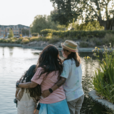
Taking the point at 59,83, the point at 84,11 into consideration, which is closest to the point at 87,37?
the point at 84,11

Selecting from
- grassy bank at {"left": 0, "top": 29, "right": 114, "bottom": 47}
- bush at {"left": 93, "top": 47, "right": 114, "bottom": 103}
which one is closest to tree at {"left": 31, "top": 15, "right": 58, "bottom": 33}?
grassy bank at {"left": 0, "top": 29, "right": 114, "bottom": 47}

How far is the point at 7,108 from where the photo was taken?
467cm

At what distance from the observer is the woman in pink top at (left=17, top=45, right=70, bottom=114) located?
6.97 ft

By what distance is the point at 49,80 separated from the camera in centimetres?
220

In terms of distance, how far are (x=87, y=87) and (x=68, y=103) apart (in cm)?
413

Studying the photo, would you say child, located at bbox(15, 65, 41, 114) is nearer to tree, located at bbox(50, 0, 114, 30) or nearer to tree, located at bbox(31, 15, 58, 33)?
tree, located at bbox(50, 0, 114, 30)

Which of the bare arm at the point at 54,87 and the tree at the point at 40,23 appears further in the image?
the tree at the point at 40,23

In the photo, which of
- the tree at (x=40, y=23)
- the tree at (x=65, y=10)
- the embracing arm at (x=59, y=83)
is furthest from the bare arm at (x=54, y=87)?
the tree at (x=40, y=23)

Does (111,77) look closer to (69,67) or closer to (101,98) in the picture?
(101,98)

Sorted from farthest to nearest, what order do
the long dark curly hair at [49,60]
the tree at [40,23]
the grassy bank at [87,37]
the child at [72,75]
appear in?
1. the tree at [40,23]
2. the grassy bank at [87,37]
3. the child at [72,75]
4. the long dark curly hair at [49,60]

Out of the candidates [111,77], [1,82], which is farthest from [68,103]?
[1,82]

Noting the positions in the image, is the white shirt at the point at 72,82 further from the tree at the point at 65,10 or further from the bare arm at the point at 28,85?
the tree at the point at 65,10

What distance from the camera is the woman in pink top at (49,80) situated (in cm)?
212

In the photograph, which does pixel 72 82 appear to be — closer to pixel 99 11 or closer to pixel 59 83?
pixel 59 83
